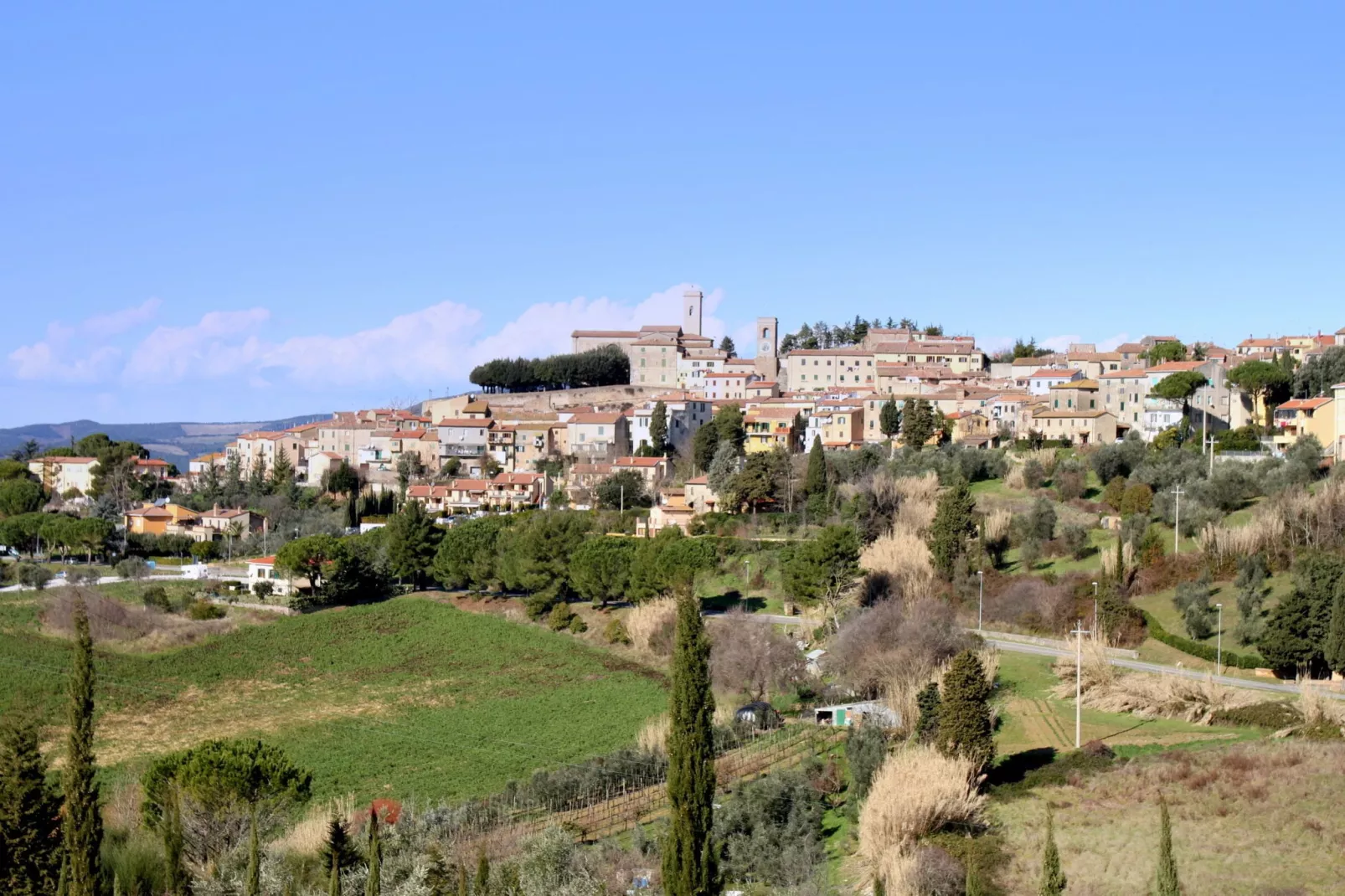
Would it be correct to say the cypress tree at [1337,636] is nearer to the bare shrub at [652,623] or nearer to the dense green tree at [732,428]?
the bare shrub at [652,623]

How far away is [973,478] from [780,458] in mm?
8458

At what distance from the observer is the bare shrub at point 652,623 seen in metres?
45.7

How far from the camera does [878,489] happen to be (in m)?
54.4

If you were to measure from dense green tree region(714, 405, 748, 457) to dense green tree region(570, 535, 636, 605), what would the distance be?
65.3ft

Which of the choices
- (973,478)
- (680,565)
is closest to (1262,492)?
(973,478)

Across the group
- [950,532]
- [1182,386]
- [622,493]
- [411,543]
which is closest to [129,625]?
[411,543]

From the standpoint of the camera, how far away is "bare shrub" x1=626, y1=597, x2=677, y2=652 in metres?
45.7

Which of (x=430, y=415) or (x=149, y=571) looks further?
(x=430, y=415)

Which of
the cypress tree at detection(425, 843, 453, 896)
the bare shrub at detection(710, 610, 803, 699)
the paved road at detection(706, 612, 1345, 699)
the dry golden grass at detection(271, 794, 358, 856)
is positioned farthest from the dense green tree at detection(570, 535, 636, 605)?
the cypress tree at detection(425, 843, 453, 896)

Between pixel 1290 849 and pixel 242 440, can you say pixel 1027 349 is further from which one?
pixel 1290 849

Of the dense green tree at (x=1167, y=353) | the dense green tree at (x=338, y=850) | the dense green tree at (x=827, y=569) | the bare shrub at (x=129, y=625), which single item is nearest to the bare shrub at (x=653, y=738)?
the dense green tree at (x=338, y=850)

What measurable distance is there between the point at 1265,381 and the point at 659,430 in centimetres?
3000

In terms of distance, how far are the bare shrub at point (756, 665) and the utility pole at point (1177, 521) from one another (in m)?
14.2

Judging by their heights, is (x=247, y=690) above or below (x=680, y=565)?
below
